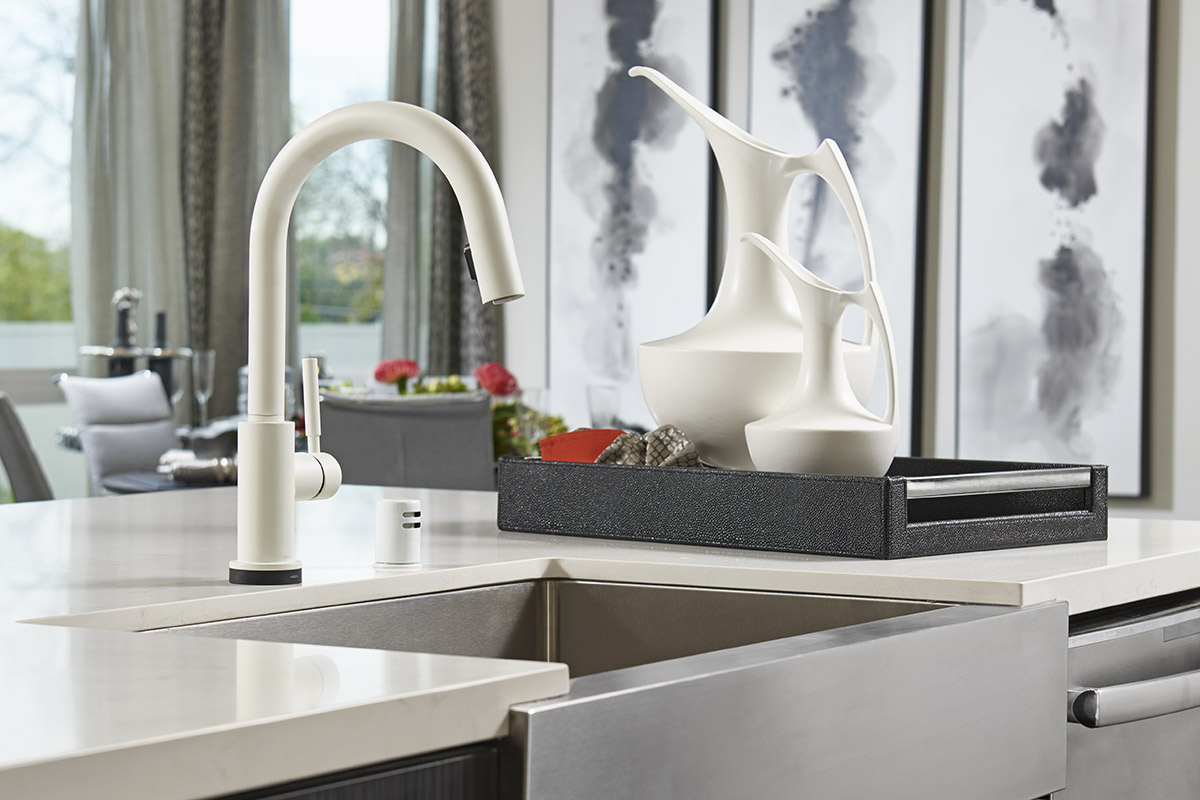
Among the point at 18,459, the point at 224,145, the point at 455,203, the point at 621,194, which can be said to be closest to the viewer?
the point at 18,459

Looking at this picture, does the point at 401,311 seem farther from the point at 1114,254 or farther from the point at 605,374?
the point at 1114,254

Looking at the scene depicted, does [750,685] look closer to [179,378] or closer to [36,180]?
[179,378]

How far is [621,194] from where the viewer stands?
513 centimetres

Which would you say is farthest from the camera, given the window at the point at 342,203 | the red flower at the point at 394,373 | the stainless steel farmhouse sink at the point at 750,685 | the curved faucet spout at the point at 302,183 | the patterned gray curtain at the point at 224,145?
the window at the point at 342,203

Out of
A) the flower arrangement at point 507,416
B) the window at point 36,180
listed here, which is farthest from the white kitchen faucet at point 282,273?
the window at point 36,180

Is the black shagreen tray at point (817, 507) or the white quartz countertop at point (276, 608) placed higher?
the black shagreen tray at point (817, 507)

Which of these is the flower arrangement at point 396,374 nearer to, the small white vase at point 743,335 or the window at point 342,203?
the window at point 342,203

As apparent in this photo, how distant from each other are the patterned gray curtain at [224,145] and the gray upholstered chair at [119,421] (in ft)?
3.67

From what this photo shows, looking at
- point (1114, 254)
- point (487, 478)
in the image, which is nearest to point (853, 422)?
point (487, 478)

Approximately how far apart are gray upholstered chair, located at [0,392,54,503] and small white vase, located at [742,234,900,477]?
1.92 meters

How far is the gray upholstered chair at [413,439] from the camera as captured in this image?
119 inches

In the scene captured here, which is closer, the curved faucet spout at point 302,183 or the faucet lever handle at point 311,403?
the curved faucet spout at point 302,183

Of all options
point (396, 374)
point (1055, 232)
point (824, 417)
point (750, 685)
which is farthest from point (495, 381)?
point (750, 685)

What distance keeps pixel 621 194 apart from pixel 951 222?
4.17 ft
